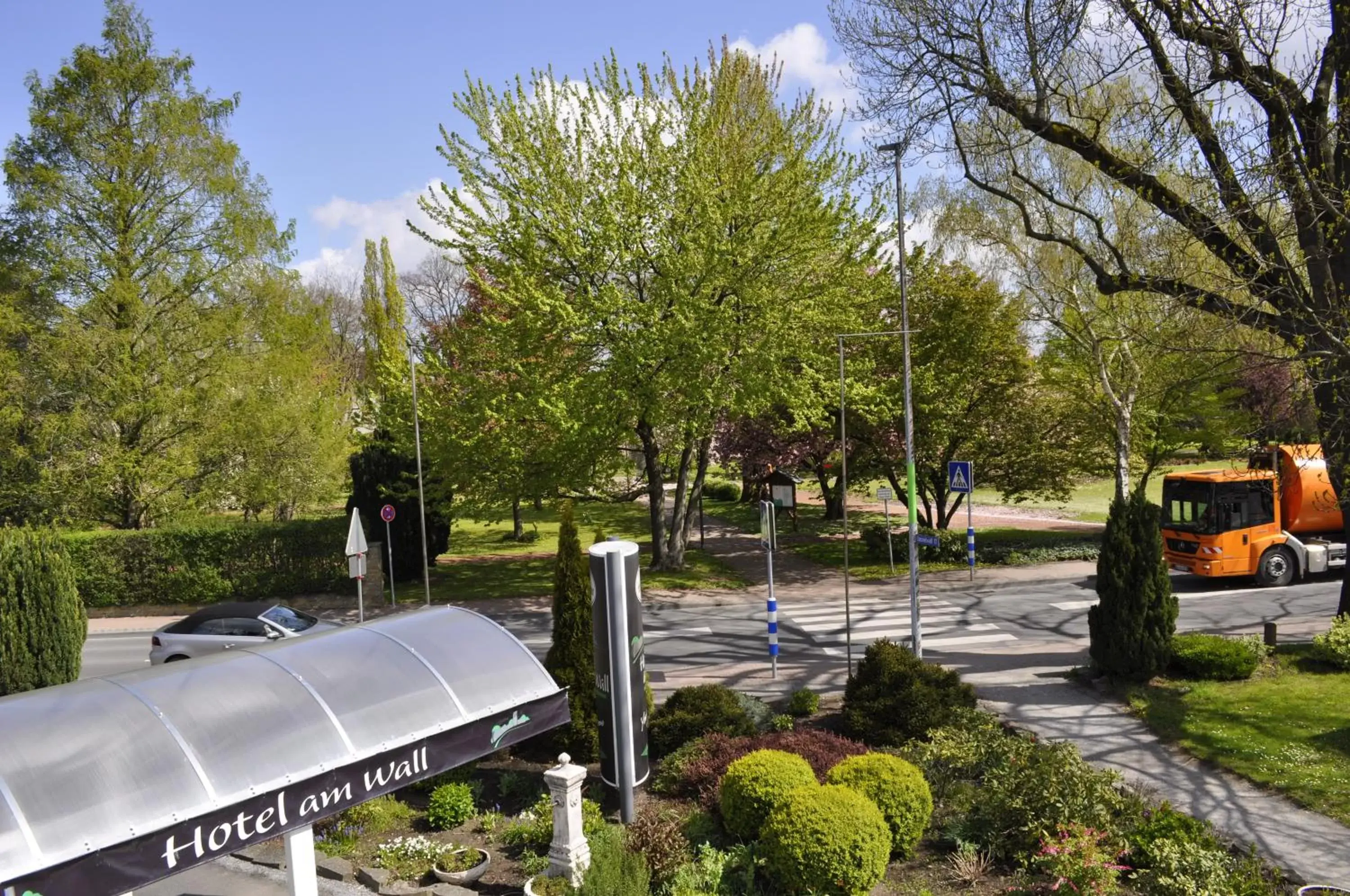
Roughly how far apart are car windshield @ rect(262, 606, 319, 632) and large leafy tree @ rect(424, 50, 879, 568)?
8028 mm

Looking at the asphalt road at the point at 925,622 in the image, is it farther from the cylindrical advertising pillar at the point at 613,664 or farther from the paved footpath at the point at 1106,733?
the cylindrical advertising pillar at the point at 613,664

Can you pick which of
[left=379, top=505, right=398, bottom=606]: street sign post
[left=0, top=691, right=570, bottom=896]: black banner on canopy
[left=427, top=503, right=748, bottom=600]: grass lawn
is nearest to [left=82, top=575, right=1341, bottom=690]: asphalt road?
[left=427, top=503, right=748, bottom=600]: grass lawn

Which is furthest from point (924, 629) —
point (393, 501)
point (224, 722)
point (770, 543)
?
point (393, 501)

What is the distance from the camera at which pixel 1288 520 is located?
77.2 ft

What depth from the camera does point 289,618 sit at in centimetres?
1738

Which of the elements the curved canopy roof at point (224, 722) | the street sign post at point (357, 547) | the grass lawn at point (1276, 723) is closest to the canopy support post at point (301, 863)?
the curved canopy roof at point (224, 722)

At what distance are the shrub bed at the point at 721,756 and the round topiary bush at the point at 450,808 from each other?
2161 millimetres

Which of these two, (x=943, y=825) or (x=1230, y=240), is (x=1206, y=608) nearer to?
(x=1230, y=240)

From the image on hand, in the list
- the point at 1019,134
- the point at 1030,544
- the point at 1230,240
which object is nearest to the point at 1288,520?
the point at 1030,544

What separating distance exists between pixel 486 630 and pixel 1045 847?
5.74m

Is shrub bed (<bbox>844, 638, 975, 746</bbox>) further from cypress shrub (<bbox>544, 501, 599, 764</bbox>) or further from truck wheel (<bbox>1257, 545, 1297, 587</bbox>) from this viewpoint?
truck wheel (<bbox>1257, 545, 1297, 587</bbox>)

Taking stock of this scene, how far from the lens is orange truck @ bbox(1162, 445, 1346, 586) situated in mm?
21547

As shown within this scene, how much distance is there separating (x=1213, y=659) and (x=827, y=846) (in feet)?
30.1

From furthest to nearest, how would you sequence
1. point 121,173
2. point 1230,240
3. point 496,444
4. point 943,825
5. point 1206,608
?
point 121,173, point 496,444, point 1206,608, point 1230,240, point 943,825
